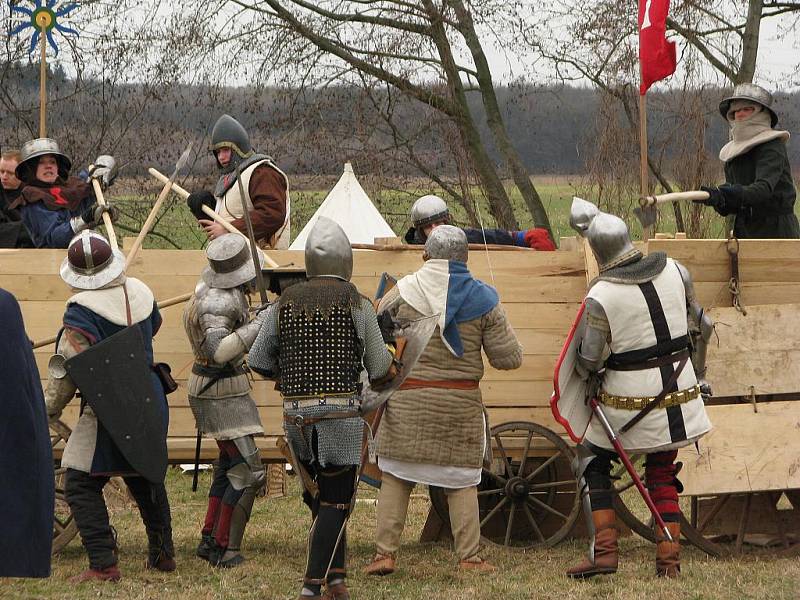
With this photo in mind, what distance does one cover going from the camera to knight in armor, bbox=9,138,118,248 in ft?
23.5

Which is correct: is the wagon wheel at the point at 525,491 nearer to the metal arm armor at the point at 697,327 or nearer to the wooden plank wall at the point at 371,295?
the wooden plank wall at the point at 371,295

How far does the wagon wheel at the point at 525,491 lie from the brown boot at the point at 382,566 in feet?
1.89

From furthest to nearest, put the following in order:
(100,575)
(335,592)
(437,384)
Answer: (437,384)
(100,575)
(335,592)

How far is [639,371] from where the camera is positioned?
5.84 meters

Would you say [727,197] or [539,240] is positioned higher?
[727,197]

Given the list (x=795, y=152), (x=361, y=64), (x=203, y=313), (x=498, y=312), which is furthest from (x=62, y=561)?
(x=795, y=152)

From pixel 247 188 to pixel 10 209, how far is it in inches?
56.1

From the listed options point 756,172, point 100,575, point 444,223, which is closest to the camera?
point 100,575

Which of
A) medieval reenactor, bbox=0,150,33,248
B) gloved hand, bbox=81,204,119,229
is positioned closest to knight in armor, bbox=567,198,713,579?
gloved hand, bbox=81,204,119,229

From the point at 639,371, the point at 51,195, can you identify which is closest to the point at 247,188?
the point at 51,195

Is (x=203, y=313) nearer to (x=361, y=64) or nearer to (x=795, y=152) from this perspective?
(x=361, y=64)

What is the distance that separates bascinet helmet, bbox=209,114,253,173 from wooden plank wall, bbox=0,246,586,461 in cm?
63

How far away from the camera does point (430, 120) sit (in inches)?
573

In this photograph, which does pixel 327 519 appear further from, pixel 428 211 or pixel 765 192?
pixel 765 192
